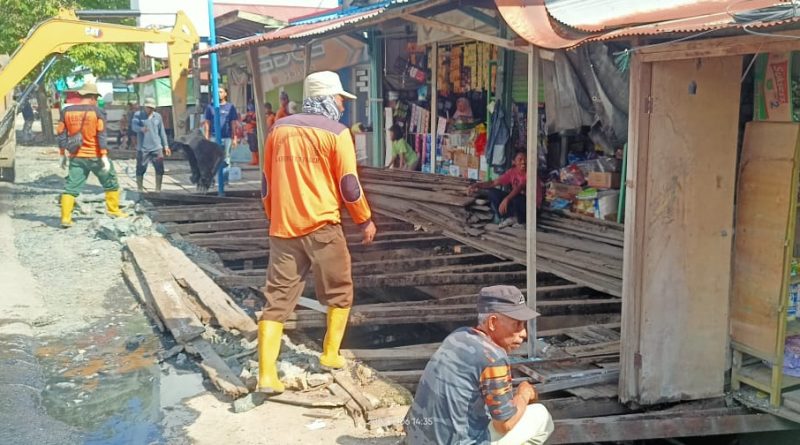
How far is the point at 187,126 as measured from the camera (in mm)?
14078

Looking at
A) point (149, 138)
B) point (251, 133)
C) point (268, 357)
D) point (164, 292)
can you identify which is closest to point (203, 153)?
point (149, 138)

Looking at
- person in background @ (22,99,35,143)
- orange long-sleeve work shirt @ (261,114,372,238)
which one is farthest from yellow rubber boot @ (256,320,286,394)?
person in background @ (22,99,35,143)

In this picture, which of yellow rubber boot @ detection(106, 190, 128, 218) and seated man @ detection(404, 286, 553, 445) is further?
yellow rubber boot @ detection(106, 190, 128, 218)

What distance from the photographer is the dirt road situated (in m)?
4.29

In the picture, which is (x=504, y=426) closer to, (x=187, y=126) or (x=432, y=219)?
(x=432, y=219)

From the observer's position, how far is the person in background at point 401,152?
1315 centimetres

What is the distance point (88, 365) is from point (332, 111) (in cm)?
278

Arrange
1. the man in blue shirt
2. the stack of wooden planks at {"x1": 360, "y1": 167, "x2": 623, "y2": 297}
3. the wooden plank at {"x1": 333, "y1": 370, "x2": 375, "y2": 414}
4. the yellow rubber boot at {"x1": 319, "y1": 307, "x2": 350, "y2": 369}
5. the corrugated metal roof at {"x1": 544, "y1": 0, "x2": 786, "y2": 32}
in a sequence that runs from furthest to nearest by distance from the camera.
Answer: the man in blue shirt → the stack of wooden planks at {"x1": 360, "y1": 167, "x2": 623, "y2": 297} → the yellow rubber boot at {"x1": 319, "y1": 307, "x2": 350, "y2": 369} → the wooden plank at {"x1": 333, "y1": 370, "x2": 375, "y2": 414} → the corrugated metal roof at {"x1": 544, "y1": 0, "x2": 786, "y2": 32}

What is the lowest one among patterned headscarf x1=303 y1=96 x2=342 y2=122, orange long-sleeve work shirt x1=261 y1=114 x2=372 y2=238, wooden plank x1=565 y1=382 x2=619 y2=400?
wooden plank x1=565 y1=382 x2=619 y2=400

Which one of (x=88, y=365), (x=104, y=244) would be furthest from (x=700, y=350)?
(x=104, y=244)

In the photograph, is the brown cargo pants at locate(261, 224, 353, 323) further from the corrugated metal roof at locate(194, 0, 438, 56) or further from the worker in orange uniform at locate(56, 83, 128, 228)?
the worker in orange uniform at locate(56, 83, 128, 228)

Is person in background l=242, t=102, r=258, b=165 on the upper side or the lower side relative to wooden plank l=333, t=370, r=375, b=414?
upper

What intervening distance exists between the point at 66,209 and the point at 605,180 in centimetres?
740

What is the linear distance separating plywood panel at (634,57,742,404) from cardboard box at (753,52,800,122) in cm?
17
